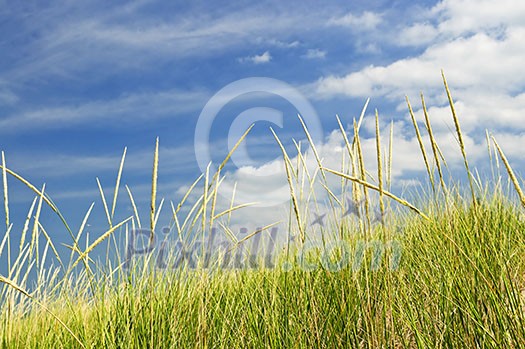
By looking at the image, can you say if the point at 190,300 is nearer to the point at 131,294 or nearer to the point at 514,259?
the point at 131,294

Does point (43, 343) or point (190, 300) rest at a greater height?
point (190, 300)

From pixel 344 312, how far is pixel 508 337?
81 cm

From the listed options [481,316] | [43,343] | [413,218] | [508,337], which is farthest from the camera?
[413,218]

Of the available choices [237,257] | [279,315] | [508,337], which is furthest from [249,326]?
[508,337]

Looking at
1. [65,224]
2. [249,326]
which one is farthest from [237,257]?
[65,224]

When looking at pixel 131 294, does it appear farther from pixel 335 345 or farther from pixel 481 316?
pixel 481 316

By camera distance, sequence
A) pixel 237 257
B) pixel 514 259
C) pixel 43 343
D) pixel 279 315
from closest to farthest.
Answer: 1. pixel 279 315
2. pixel 43 343
3. pixel 514 259
4. pixel 237 257

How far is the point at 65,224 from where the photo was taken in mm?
2072

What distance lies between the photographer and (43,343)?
9.20 ft

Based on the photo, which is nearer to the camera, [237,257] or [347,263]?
[347,263]

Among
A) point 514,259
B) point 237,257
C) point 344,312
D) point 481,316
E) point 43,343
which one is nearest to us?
point 481,316

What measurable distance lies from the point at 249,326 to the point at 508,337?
1259mm

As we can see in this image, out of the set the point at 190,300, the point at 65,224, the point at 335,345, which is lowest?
the point at 335,345

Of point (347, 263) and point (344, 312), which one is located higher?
point (347, 263)
